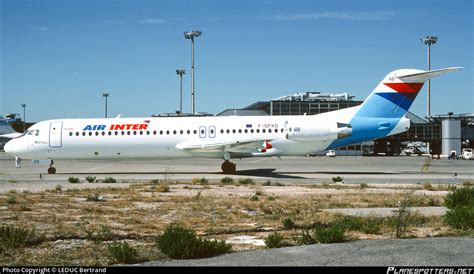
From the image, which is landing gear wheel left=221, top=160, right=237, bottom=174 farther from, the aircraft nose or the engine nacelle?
the aircraft nose

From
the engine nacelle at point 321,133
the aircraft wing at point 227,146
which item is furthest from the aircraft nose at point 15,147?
the engine nacelle at point 321,133

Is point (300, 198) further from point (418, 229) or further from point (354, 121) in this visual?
point (354, 121)

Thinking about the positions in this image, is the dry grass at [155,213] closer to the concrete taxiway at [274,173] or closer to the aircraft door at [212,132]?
the concrete taxiway at [274,173]

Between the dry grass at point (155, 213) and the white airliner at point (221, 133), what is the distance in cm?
981

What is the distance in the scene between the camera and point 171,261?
25.7 ft

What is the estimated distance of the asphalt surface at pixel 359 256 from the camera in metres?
7.38

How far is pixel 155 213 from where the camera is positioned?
1362cm

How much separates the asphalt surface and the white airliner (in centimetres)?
2146

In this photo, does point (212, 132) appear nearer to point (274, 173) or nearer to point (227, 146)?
point (227, 146)

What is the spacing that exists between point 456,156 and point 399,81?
3824 centimetres

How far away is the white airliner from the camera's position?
1190 inches

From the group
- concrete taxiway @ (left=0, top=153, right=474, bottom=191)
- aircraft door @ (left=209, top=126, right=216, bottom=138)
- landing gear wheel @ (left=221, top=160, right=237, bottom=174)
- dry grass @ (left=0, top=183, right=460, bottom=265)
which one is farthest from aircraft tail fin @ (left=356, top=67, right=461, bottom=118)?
dry grass @ (left=0, top=183, right=460, bottom=265)

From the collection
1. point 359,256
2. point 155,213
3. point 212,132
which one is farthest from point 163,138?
point 359,256

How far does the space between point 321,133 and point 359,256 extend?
22788 mm
